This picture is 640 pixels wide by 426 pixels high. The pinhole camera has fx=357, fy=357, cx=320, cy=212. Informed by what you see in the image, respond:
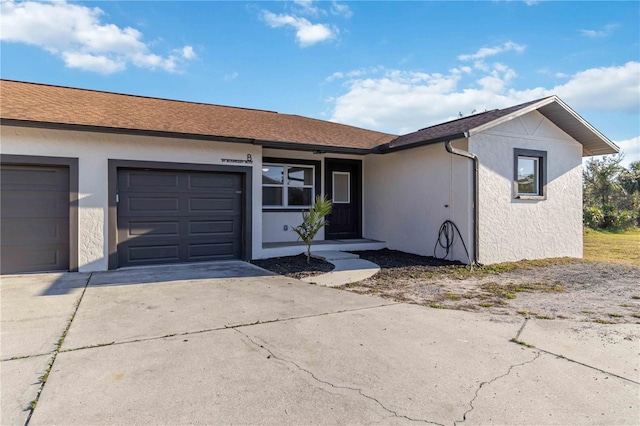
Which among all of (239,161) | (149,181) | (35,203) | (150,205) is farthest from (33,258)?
(239,161)

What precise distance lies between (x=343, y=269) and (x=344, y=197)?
4.37 m

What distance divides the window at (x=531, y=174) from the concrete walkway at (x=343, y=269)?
443 centimetres

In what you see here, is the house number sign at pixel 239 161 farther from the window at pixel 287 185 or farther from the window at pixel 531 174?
the window at pixel 531 174

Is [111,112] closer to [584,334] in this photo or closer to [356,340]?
[356,340]

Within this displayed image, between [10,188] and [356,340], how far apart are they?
735 centimetres

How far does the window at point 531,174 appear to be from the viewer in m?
9.19

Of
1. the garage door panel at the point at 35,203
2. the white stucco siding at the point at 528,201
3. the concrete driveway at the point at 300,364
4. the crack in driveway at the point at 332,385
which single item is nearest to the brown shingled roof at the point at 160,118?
the garage door panel at the point at 35,203

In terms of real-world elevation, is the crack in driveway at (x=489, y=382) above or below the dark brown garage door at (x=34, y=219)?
below

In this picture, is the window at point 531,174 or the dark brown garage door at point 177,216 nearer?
the dark brown garage door at point 177,216

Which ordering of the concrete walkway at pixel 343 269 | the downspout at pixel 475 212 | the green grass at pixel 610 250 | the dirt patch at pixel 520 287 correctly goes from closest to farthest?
the dirt patch at pixel 520 287 → the concrete walkway at pixel 343 269 → the downspout at pixel 475 212 → the green grass at pixel 610 250

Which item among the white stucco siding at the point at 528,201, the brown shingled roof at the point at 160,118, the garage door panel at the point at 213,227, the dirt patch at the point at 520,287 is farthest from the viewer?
the white stucco siding at the point at 528,201

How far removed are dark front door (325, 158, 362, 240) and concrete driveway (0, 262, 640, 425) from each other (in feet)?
20.7

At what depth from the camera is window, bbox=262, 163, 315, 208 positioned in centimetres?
1057

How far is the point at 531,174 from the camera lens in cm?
957
